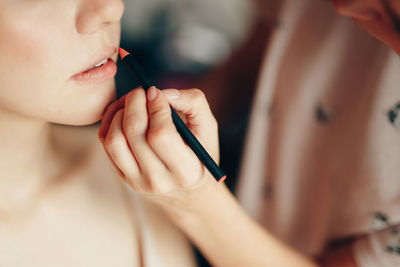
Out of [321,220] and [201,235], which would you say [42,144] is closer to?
[201,235]

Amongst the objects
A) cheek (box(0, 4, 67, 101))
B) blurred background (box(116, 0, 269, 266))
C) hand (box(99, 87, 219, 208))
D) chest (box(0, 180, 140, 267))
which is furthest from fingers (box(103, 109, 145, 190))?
blurred background (box(116, 0, 269, 266))

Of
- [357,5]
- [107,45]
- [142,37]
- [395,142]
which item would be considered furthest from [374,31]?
[142,37]

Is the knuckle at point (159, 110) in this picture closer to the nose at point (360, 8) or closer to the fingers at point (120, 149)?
the fingers at point (120, 149)

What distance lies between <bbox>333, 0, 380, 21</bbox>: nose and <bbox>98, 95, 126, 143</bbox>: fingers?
1.12 ft

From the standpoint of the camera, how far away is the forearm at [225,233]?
21.2 inches

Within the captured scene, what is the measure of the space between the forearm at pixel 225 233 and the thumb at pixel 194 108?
10cm

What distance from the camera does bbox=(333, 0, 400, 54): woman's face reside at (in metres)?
0.44

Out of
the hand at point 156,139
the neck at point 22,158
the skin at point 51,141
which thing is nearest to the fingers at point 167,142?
the hand at point 156,139

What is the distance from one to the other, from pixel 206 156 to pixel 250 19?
78 cm

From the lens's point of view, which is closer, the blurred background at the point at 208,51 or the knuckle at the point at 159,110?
the knuckle at the point at 159,110

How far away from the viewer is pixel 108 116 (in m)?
0.47

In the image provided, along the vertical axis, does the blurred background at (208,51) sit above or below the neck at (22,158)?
above

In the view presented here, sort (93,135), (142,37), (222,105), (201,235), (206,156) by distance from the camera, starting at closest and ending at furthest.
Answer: (206,156) < (201,235) < (93,135) < (222,105) < (142,37)

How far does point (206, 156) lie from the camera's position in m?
0.43
